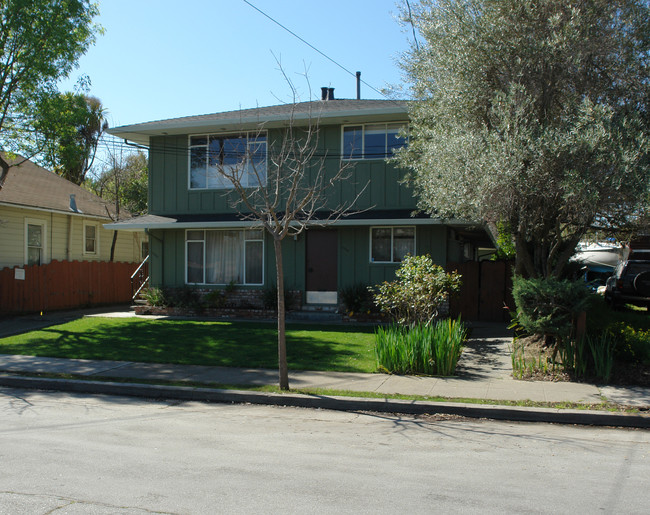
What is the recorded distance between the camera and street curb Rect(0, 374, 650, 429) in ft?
23.7

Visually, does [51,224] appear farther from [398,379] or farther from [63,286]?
[398,379]

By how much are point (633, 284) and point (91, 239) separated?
66.6ft

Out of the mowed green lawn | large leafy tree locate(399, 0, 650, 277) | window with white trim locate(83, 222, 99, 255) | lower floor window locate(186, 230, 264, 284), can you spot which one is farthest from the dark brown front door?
window with white trim locate(83, 222, 99, 255)

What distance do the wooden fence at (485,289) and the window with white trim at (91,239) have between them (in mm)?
15105

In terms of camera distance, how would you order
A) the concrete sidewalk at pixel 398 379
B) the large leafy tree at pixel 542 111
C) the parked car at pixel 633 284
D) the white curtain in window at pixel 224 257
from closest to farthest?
1. the concrete sidewalk at pixel 398 379
2. the large leafy tree at pixel 542 111
3. the white curtain in window at pixel 224 257
4. the parked car at pixel 633 284

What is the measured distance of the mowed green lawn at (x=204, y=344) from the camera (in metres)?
10.7

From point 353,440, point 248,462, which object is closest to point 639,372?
point 353,440

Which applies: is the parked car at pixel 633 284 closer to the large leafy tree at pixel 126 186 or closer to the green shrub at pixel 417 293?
the green shrub at pixel 417 293

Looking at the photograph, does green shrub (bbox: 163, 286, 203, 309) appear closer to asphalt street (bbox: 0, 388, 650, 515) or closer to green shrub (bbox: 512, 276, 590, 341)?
asphalt street (bbox: 0, 388, 650, 515)

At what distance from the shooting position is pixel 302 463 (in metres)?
5.51

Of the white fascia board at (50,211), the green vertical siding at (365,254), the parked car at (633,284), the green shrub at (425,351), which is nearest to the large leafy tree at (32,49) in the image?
the white fascia board at (50,211)

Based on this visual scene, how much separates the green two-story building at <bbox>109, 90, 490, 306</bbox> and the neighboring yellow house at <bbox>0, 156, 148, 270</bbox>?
4966 millimetres

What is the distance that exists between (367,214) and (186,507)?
40.3 feet

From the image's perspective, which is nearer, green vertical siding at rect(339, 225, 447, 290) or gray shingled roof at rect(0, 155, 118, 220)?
green vertical siding at rect(339, 225, 447, 290)
